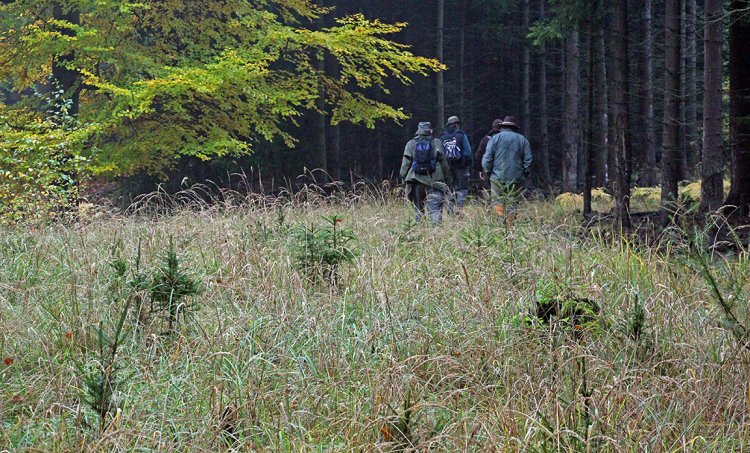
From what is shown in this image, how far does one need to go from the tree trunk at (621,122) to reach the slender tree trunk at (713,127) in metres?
1.31

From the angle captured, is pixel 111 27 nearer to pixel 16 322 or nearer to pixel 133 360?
pixel 16 322

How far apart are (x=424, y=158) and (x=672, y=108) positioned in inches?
214

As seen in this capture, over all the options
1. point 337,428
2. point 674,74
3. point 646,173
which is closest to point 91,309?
point 337,428

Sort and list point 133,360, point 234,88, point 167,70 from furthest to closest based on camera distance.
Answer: point 234,88 < point 167,70 < point 133,360

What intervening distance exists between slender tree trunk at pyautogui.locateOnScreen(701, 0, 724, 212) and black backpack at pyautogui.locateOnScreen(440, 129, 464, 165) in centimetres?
514

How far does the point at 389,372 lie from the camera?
370 cm

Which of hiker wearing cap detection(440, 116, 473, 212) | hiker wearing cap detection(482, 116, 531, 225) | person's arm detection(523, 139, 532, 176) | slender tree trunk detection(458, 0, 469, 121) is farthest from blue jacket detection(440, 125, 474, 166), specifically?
slender tree trunk detection(458, 0, 469, 121)

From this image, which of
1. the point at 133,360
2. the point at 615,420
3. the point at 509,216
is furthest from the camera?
the point at 509,216

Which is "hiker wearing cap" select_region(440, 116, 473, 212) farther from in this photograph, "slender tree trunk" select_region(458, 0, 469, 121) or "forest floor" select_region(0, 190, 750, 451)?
"slender tree trunk" select_region(458, 0, 469, 121)

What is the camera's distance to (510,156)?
445 inches

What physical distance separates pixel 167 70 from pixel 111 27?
204cm

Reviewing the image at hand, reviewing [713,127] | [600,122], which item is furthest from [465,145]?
[600,122]

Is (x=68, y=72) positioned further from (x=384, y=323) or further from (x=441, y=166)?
(x=384, y=323)

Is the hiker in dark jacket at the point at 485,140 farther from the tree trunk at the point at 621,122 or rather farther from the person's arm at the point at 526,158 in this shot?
the tree trunk at the point at 621,122
